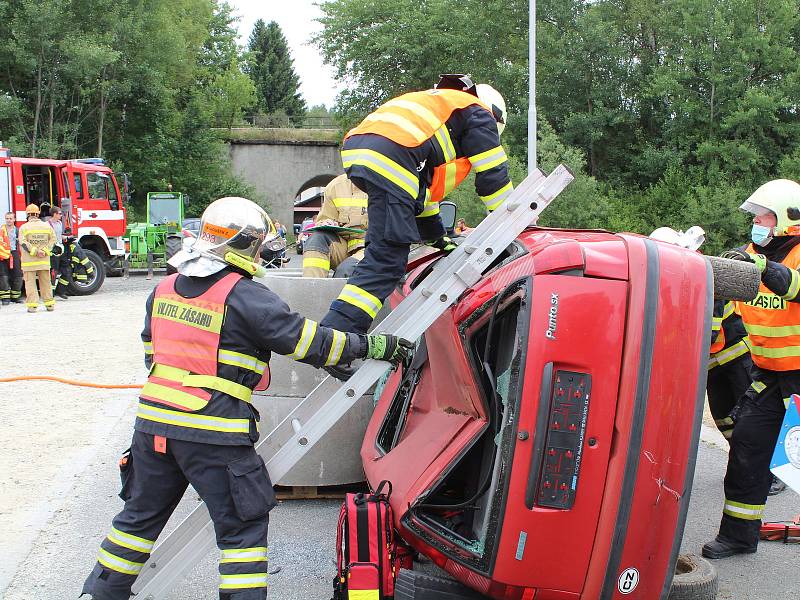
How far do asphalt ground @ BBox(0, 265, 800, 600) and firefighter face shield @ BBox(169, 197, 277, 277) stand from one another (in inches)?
59.8

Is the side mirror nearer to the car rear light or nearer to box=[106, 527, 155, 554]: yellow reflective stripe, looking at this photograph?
the car rear light

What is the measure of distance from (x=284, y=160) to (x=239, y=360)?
41.8 m

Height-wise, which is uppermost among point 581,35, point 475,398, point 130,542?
point 581,35

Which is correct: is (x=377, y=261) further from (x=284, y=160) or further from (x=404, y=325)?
(x=284, y=160)

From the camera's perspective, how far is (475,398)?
3174 mm

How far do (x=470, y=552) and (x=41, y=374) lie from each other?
285 inches

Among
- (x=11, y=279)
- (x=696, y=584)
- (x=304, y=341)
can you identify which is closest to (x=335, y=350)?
(x=304, y=341)

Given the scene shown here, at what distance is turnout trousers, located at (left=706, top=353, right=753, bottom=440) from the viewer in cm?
518

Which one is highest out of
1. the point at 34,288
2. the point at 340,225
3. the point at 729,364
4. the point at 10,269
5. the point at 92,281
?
A: the point at 340,225

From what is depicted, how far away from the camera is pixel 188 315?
314 centimetres

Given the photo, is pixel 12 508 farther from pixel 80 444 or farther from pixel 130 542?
pixel 130 542

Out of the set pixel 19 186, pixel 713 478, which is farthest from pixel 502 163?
pixel 19 186

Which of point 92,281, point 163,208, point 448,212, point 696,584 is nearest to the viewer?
point 696,584

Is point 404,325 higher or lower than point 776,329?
higher
